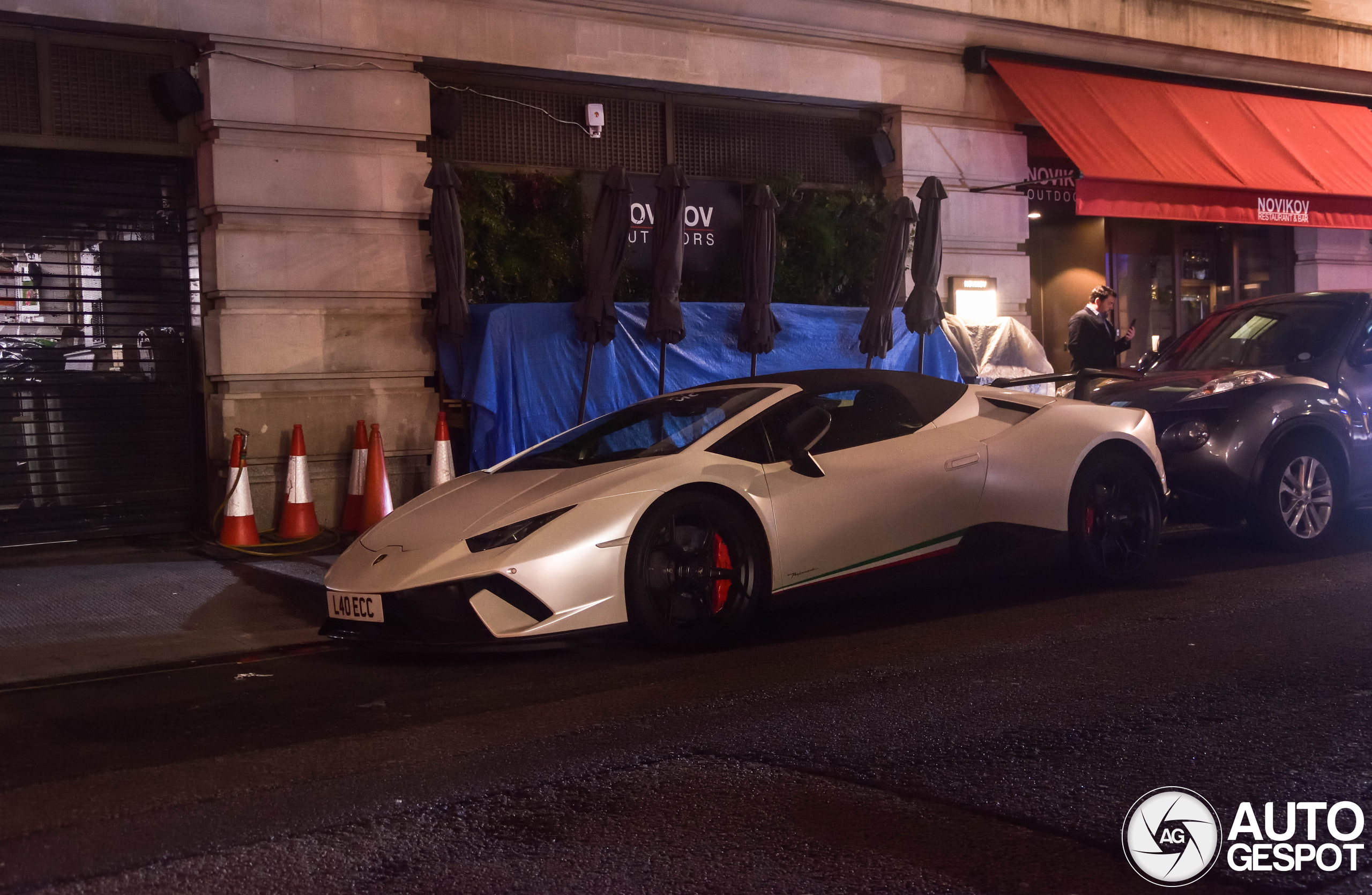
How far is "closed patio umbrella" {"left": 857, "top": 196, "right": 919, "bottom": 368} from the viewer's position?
11.9m

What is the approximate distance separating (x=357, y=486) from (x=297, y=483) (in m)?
0.66

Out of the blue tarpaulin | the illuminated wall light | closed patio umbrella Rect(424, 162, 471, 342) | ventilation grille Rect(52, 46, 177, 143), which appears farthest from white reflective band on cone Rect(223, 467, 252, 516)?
the illuminated wall light

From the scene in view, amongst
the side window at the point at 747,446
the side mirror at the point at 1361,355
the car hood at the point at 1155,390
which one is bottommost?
the side window at the point at 747,446

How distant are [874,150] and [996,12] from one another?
2.20m

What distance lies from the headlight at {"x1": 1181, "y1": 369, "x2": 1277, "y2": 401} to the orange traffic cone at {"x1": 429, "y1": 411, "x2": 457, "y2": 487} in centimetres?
561

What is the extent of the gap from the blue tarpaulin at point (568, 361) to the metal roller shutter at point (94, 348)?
231 cm

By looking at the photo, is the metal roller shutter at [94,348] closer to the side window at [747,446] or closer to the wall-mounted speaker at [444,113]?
the wall-mounted speaker at [444,113]

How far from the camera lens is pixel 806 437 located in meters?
6.44

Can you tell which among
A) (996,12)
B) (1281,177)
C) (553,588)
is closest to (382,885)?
(553,588)

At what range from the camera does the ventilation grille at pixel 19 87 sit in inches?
391

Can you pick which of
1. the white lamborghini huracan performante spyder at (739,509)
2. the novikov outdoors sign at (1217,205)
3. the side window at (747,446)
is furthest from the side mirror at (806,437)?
the novikov outdoors sign at (1217,205)

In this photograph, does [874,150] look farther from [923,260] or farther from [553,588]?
[553,588]

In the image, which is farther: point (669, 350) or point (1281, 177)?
point (1281, 177)

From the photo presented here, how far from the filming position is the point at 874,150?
46.1ft
